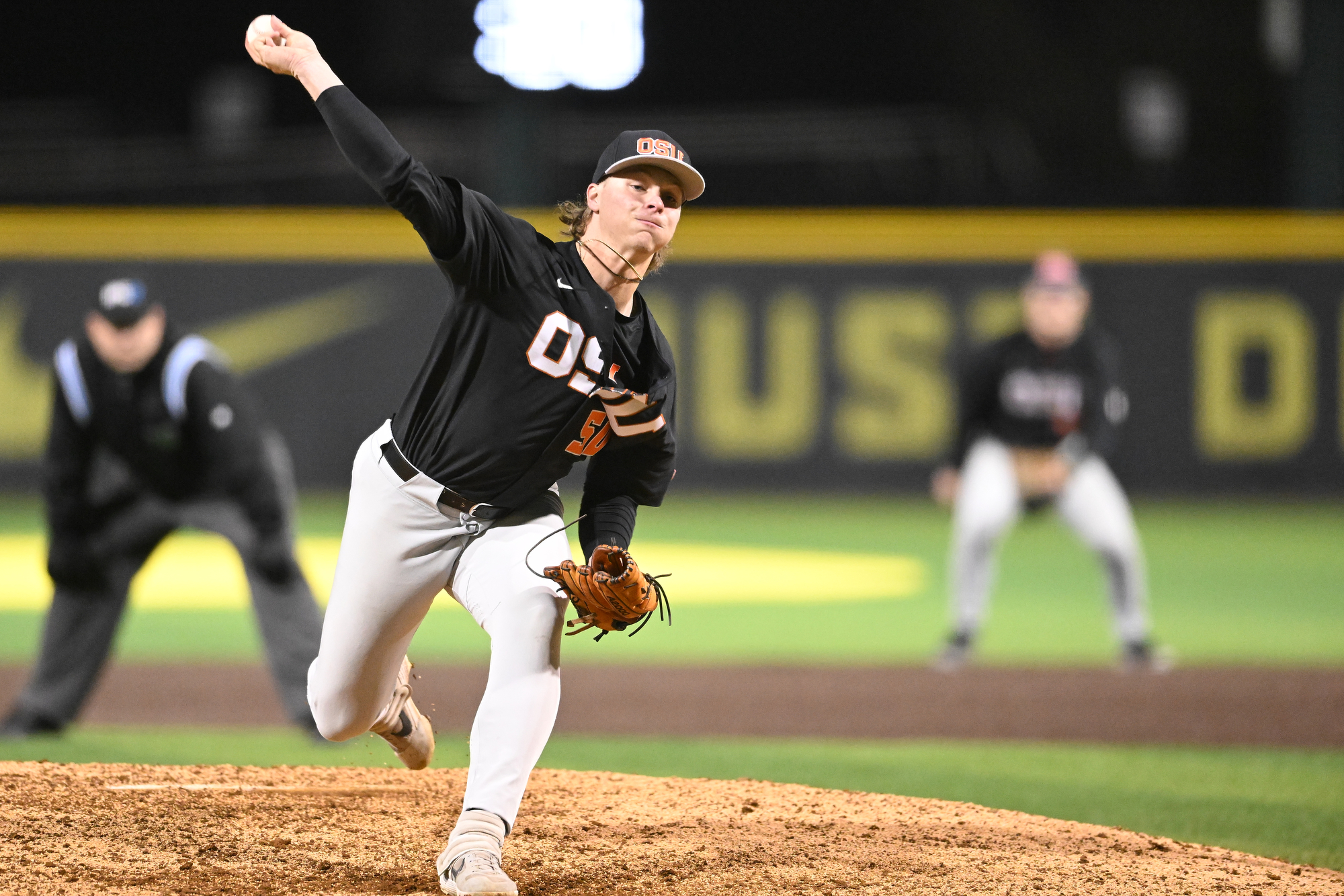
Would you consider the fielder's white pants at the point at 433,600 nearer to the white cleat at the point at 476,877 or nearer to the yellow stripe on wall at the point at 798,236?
the white cleat at the point at 476,877

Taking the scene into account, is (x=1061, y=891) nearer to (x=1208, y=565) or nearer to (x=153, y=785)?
(x=153, y=785)

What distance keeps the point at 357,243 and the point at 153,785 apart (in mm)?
11328

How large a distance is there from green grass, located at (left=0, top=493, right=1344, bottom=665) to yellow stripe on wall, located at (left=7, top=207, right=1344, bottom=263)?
8.28ft

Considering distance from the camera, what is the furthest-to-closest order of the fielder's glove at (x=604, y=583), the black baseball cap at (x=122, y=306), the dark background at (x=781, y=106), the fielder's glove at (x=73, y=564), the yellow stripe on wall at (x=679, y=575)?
1. the dark background at (x=781, y=106)
2. the yellow stripe on wall at (x=679, y=575)
3. the fielder's glove at (x=73, y=564)
4. the black baseball cap at (x=122, y=306)
5. the fielder's glove at (x=604, y=583)

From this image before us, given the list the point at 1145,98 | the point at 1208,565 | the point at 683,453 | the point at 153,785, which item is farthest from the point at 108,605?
the point at 1145,98

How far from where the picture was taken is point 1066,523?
835 centimetres

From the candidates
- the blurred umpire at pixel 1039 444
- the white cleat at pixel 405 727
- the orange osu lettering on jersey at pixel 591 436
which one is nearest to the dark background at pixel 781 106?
the blurred umpire at pixel 1039 444

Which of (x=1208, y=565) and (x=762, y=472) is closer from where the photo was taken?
(x=1208, y=565)

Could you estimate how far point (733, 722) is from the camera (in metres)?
6.66

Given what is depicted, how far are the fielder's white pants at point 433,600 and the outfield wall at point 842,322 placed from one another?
11253mm

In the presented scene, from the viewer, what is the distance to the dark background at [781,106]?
76.5ft

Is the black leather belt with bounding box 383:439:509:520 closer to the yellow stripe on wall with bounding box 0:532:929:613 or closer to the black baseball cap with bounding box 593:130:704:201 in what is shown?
the black baseball cap with bounding box 593:130:704:201

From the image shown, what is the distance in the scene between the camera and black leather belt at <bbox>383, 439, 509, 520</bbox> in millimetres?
3785

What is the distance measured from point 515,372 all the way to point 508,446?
0.59ft
